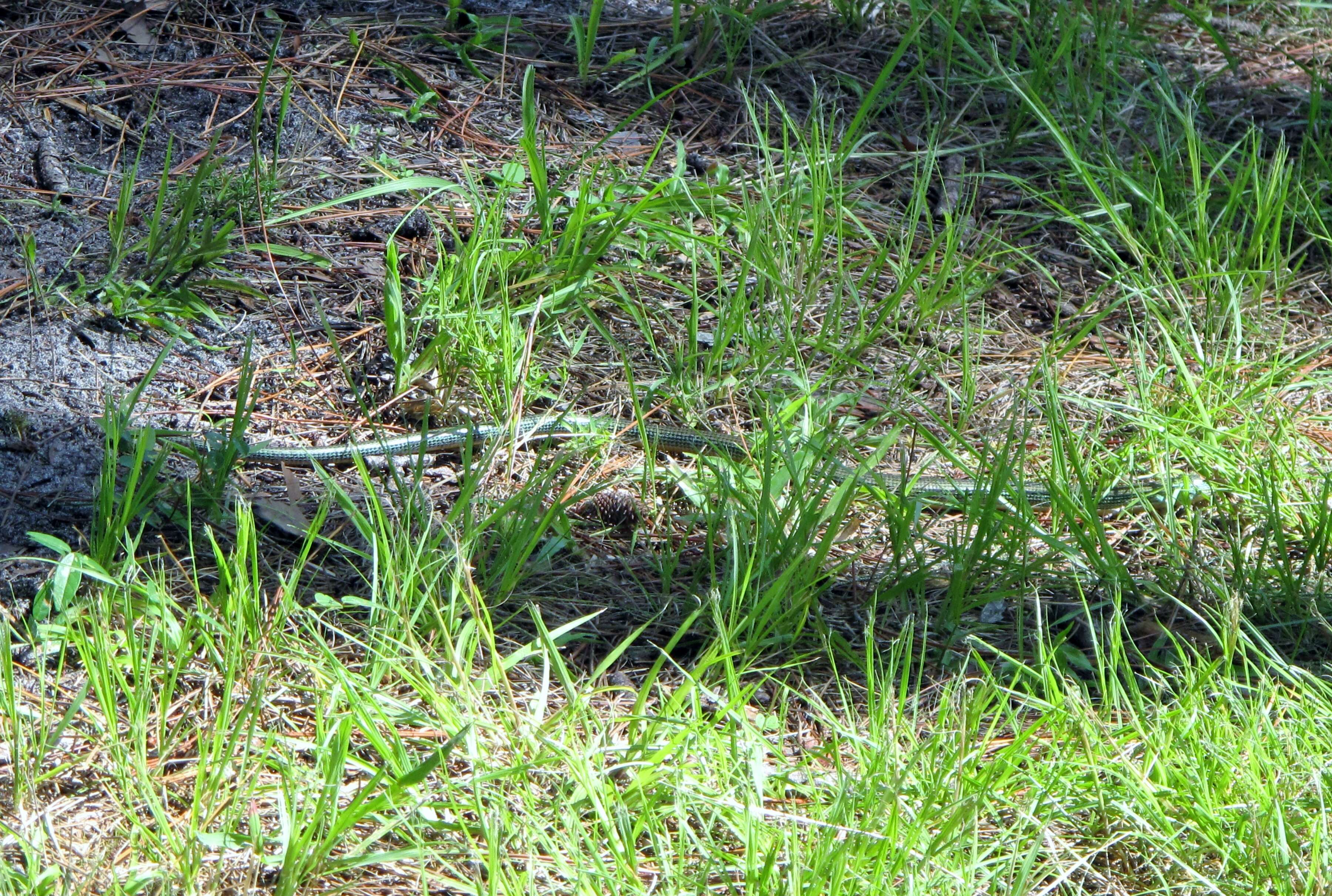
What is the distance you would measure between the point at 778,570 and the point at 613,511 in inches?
16.7

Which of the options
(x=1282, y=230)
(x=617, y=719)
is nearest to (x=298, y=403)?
(x=617, y=719)

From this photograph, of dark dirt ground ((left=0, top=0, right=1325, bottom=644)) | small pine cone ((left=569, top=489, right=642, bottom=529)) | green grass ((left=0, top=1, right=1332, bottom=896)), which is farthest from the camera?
dark dirt ground ((left=0, top=0, right=1325, bottom=644))

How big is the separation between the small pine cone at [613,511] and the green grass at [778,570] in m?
0.04

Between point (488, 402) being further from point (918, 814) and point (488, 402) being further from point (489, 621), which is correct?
point (918, 814)

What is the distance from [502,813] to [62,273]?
6.48 feet

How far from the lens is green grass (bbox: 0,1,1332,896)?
1748 millimetres

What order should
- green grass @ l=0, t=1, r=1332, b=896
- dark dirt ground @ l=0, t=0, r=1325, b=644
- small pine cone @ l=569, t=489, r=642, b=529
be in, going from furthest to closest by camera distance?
1. dark dirt ground @ l=0, t=0, r=1325, b=644
2. small pine cone @ l=569, t=489, r=642, b=529
3. green grass @ l=0, t=1, r=1332, b=896

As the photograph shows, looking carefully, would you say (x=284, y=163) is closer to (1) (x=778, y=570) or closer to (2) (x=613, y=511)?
(2) (x=613, y=511)

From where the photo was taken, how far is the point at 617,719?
192cm

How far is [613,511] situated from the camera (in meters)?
2.56

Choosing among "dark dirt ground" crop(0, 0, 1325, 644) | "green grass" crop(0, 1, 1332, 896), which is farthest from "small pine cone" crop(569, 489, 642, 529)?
"dark dirt ground" crop(0, 0, 1325, 644)

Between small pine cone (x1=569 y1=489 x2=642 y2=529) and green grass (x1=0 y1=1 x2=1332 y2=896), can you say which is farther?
small pine cone (x1=569 y1=489 x2=642 y2=529)

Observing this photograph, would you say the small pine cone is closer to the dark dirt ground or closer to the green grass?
the green grass

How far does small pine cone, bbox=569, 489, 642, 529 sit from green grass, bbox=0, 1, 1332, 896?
0.12ft
